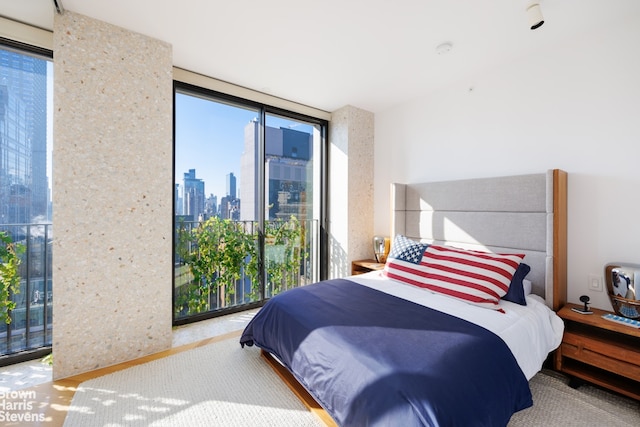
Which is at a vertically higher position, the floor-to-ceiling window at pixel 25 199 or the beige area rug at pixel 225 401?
the floor-to-ceiling window at pixel 25 199

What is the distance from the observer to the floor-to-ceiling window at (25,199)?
7.22 ft

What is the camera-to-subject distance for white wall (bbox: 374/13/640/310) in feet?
6.63

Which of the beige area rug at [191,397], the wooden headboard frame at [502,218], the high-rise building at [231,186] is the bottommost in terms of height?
the beige area rug at [191,397]

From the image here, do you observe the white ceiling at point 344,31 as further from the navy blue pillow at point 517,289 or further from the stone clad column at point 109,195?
the navy blue pillow at point 517,289

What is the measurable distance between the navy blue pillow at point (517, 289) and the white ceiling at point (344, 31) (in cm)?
185

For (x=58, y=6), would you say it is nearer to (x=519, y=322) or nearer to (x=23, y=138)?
(x=23, y=138)

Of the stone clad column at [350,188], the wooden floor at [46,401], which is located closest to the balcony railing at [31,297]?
the wooden floor at [46,401]

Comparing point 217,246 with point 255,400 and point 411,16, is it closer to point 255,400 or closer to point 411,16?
point 255,400

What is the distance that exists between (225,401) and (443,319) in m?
1.48

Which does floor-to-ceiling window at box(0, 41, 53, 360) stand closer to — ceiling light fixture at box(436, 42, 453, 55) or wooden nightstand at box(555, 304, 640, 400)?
ceiling light fixture at box(436, 42, 453, 55)

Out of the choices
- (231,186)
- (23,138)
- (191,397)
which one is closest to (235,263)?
(231,186)

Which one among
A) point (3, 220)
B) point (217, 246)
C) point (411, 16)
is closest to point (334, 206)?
point (217, 246)

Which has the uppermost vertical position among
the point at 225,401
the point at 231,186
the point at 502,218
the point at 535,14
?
the point at 535,14

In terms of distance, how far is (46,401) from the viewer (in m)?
1.82
